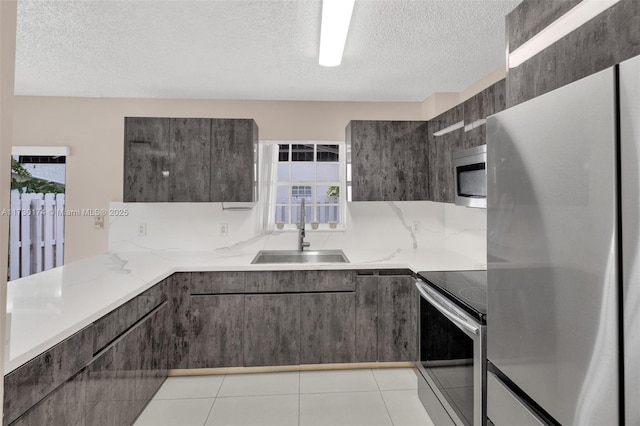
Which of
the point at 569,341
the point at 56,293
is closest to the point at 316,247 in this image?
the point at 56,293

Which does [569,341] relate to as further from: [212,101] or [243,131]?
[212,101]

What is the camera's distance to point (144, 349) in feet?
7.23

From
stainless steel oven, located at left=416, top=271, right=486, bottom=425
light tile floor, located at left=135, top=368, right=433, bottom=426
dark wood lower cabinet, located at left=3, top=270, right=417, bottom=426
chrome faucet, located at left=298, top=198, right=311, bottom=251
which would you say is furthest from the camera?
chrome faucet, located at left=298, top=198, right=311, bottom=251

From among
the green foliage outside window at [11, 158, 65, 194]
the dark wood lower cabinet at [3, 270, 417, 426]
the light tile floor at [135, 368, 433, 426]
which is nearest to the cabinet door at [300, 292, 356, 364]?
the dark wood lower cabinet at [3, 270, 417, 426]

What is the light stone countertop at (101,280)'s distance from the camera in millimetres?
1317

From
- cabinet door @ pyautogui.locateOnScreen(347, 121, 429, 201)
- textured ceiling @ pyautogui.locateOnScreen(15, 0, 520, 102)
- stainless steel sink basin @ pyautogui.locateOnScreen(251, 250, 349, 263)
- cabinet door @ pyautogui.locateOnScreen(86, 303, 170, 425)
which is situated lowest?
cabinet door @ pyautogui.locateOnScreen(86, 303, 170, 425)

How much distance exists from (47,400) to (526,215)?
5.68 ft

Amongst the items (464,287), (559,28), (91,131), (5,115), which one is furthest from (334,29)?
(91,131)

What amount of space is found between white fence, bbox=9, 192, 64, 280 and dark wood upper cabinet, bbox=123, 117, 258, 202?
100 cm

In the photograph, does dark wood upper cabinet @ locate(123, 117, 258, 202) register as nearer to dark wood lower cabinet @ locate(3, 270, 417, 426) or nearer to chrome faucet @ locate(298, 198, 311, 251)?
chrome faucet @ locate(298, 198, 311, 251)

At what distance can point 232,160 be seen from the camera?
9.90 feet

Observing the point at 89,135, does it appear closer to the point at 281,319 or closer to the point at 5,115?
the point at 281,319

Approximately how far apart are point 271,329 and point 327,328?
0.43 meters

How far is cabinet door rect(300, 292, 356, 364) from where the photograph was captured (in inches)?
107
